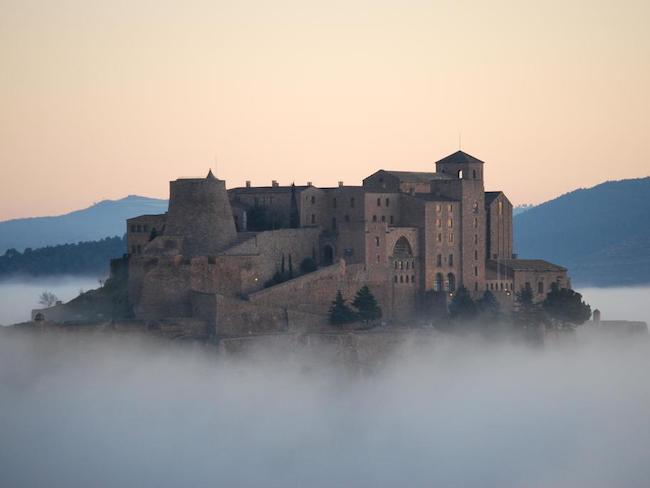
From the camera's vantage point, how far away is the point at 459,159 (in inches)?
3878

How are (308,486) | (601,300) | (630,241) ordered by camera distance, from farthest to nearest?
(630,241) → (601,300) → (308,486)

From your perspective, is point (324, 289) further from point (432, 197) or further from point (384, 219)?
point (432, 197)

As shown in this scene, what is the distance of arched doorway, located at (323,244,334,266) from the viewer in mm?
92250

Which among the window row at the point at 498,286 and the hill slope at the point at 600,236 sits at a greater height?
the hill slope at the point at 600,236

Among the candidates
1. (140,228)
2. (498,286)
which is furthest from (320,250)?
(498,286)

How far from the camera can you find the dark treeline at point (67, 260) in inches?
5930

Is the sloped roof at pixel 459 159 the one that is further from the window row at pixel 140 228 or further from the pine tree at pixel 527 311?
the window row at pixel 140 228

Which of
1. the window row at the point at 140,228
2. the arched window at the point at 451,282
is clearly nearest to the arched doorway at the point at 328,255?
the arched window at the point at 451,282

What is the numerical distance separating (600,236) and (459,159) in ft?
302

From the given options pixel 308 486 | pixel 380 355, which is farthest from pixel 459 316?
pixel 308 486

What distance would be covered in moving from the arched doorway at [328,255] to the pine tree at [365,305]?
2656mm

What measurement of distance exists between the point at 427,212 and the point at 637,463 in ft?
77.9

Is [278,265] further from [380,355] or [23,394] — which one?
[23,394]

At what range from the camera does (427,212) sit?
93.5m
